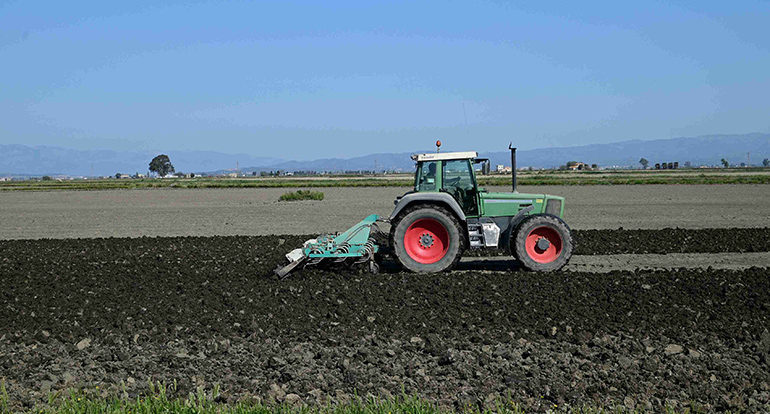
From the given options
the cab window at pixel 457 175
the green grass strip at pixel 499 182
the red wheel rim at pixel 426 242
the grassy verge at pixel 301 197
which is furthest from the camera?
the green grass strip at pixel 499 182

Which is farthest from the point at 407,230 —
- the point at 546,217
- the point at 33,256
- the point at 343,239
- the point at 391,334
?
the point at 33,256

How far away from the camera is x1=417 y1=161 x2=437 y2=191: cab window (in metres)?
12.7

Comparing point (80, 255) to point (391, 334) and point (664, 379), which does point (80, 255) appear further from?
point (664, 379)

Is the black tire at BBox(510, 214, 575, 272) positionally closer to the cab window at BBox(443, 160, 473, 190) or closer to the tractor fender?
the tractor fender

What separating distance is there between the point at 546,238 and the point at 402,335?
4908mm

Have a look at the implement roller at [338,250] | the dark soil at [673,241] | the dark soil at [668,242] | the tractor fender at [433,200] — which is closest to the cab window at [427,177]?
the tractor fender at [433,200]

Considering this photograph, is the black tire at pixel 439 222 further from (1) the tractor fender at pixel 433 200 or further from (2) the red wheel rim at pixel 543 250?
(2) the red wheel rim at pixel 543 250

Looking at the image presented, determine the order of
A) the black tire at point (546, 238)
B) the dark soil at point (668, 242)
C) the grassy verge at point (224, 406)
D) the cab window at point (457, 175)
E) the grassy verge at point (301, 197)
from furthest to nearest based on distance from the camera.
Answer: the grassy verge at point (301, 197)
the dark soil at point (668, 242)
the cab window at point (457, 175)
the black tire at point (546, 238)
the grassy verge at point (224, 406)

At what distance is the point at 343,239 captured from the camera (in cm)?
1252

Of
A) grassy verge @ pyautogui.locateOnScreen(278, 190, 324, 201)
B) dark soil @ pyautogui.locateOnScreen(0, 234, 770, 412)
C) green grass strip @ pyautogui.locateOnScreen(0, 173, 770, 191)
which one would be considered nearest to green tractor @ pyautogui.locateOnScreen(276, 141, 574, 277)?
dark soil @ pyautogui.locateOnScreen(0, 234, 770, 412)

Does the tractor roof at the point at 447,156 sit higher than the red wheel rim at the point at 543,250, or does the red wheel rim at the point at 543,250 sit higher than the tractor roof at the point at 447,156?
the tractor roof at the point at 447,156

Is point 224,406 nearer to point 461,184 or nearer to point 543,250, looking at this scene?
point 461,184

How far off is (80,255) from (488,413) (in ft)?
Answer: 41.1

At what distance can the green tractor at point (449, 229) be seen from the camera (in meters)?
12.3
